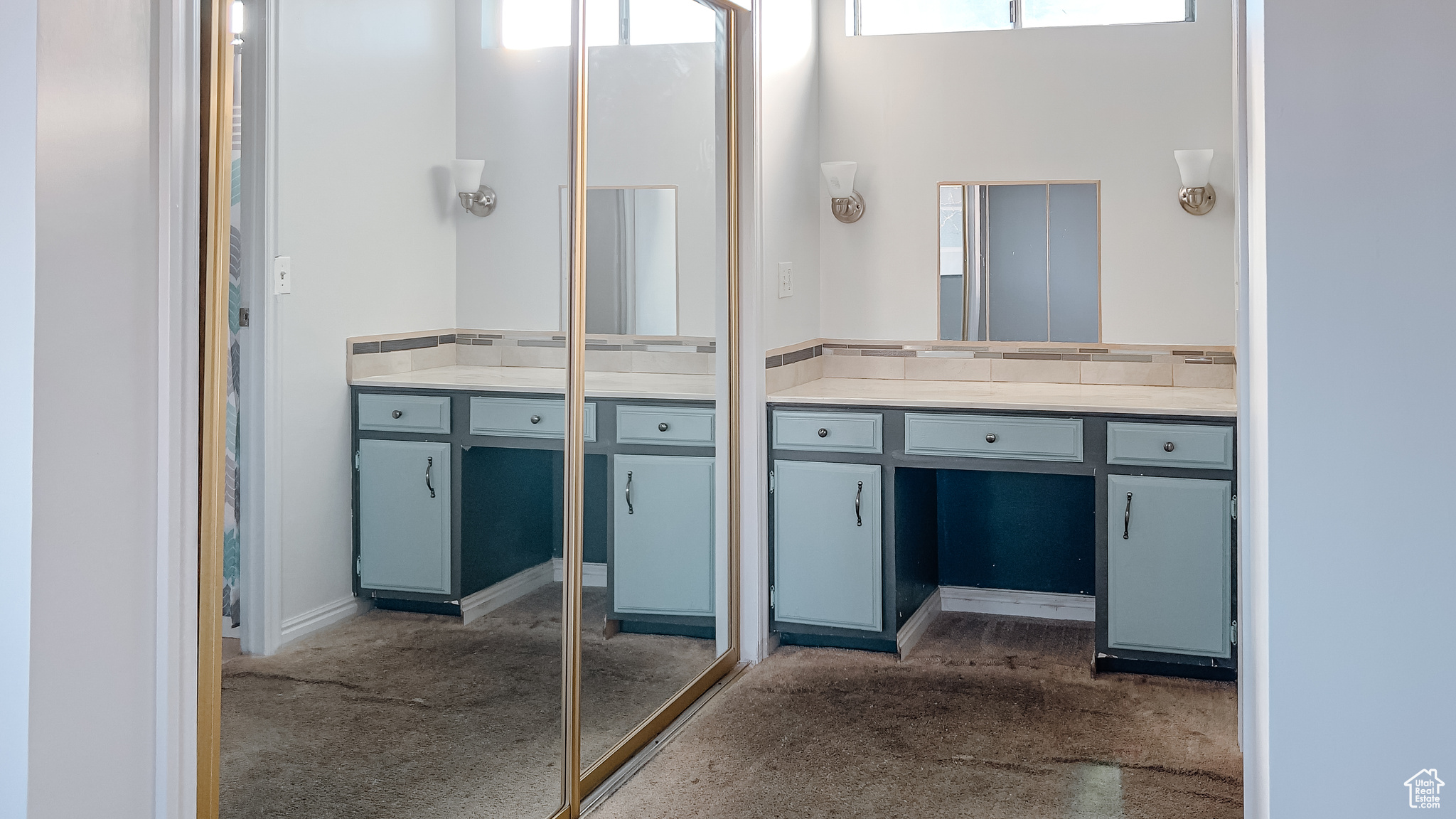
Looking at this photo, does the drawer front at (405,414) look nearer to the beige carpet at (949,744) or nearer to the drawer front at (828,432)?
the beige carpet at (949,744)

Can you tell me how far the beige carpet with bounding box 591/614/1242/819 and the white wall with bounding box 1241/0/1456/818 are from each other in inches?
34.6

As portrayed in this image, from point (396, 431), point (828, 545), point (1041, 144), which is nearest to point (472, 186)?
point (396, 431)

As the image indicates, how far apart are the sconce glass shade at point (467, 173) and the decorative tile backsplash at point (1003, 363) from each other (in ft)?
5.39

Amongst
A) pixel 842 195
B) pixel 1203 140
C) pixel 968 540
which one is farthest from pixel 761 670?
pixel 1203 140

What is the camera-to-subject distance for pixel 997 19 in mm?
4023

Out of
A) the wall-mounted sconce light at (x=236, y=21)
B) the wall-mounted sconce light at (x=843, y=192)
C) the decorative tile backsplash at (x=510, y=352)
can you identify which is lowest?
the decorative tile backsplash at (x=510, y=352)

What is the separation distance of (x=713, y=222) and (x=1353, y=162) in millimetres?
1899

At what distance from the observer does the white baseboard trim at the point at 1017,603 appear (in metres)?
4.10

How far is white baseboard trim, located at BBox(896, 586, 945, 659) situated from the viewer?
12.1 ft

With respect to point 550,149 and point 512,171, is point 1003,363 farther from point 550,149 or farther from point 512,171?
point 512,171

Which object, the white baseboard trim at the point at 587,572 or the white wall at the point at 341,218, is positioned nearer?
the white wall at the point at 341,218

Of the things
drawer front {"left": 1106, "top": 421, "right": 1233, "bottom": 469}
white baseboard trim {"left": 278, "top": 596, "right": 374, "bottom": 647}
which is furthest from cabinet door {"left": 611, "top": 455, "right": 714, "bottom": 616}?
Answer: drawer front {"left": 1106, "top": 421, "right": 1233, "bottom": 469}

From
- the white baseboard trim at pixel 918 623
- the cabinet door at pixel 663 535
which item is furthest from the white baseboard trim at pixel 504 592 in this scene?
the white baseboard trim at pixel 918 623

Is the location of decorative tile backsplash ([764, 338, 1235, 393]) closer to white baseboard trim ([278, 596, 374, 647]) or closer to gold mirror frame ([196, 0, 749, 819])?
gold mirror frame ([196, 0, 749, 819])
